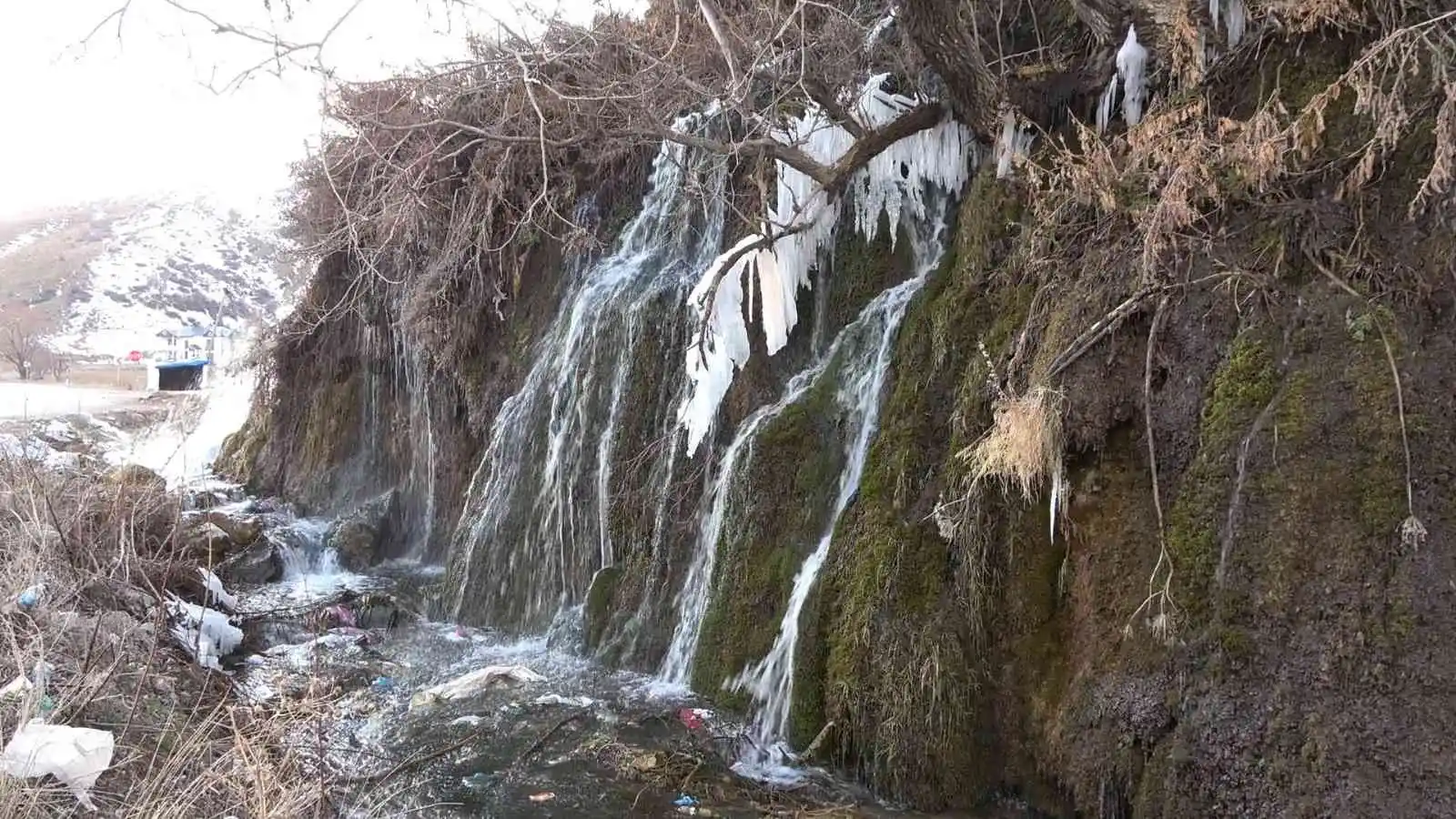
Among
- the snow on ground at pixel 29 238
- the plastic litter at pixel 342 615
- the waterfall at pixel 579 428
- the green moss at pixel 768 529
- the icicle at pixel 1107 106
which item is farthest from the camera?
the snow on ground at pixel 29 238

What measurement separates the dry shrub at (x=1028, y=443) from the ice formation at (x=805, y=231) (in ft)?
7.31

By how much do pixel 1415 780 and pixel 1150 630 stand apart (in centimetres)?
98

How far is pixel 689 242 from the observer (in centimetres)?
796

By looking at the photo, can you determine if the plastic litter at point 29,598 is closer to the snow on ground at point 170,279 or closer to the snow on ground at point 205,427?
the snow on ground at point 205,427

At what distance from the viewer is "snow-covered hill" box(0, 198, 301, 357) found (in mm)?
47500

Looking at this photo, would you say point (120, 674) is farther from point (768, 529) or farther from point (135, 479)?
point (135, 479)

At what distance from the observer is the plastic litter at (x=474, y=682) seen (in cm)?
568

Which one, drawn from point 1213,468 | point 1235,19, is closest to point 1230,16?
point 1235,19

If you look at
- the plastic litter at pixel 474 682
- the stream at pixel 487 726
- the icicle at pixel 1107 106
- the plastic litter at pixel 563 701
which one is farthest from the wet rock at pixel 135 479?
the icicle at pixel 1107 106

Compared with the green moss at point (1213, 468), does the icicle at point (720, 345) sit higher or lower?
higher

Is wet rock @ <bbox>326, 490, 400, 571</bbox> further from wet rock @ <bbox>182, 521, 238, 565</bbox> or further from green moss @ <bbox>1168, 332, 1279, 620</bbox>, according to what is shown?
green moss @ <bbox>1168, 332, 1279, 620</bbox>

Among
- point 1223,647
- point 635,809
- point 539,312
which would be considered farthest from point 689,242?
point 1223,647

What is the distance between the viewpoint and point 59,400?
19.3 metres

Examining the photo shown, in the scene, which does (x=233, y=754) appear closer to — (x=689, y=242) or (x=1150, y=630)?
(x=1150, y=630)
